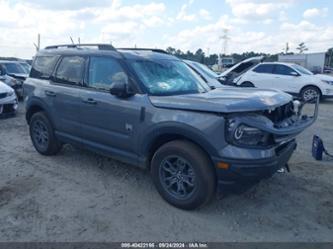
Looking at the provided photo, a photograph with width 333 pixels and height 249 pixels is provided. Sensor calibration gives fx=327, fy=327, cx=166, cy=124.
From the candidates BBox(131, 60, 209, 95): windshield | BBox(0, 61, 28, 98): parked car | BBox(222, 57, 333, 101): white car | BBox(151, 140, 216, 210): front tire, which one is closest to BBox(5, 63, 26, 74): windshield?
BBox(0, 61, 28, 98): parked car

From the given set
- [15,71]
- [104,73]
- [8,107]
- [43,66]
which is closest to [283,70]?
[8,107]

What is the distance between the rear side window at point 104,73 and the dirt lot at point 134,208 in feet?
4.57

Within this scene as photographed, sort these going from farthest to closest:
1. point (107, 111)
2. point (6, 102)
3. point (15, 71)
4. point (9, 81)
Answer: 1. point (15, 71)
2. point (9, 81)
3. point (6, 102)
4. point (107, 111)

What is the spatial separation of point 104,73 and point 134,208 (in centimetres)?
197

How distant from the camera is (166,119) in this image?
12.6ft

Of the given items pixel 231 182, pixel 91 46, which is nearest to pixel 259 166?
pixel 231 182

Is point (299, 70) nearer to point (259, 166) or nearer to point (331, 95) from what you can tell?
point (331, 95)

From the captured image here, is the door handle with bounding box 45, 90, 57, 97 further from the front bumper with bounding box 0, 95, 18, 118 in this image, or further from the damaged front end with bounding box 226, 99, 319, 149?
the front bumper with bounding box 0, 95, 18, 118

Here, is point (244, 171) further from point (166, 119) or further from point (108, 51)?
point (108, 51)

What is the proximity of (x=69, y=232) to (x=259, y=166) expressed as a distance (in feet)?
6.94

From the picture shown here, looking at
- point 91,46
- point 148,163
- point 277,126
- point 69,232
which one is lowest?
point 69,232

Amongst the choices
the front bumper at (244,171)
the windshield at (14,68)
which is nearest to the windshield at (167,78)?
the front bumper at (244,171)

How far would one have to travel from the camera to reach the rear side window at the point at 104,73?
14.7 feet

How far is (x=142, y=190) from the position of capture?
448 cm
